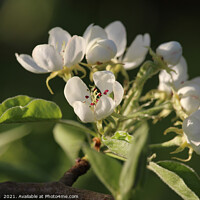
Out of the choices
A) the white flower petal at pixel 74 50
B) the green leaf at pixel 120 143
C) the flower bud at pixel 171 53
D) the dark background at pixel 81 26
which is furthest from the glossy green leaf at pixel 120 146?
the dark background at pixel 81 26

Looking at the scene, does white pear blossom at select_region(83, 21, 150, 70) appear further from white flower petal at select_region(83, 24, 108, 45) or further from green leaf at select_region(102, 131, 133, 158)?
green leaf at select_region(102, 131, 133, 158)

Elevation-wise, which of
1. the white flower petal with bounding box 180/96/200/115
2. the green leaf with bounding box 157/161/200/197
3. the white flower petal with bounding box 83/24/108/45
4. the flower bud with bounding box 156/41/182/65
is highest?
the white flower petal with bounding box 83/24/108/45

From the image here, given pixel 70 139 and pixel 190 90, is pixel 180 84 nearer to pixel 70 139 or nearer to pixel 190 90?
pixel 190 90

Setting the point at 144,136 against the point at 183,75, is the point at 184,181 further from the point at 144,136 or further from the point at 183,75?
the point at 183,75

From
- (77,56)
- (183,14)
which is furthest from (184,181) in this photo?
(183,14)

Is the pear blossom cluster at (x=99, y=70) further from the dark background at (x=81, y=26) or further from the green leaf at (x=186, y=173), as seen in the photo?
the dark background at (x=81, y=26)

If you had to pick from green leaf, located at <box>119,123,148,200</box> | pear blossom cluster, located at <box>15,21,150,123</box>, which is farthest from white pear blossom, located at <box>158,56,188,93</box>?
green leaf, located at <box>119,123,148,200</box>
